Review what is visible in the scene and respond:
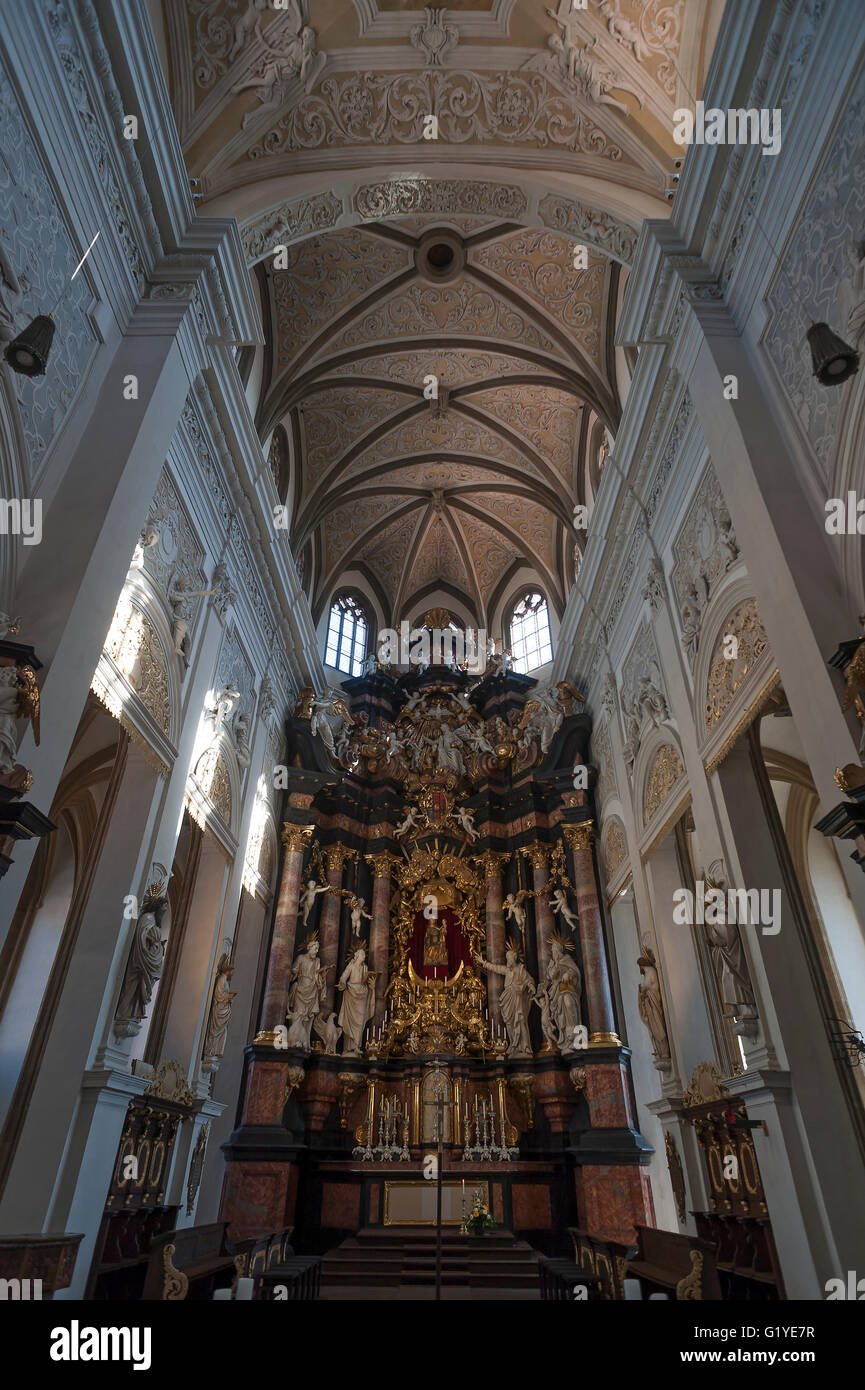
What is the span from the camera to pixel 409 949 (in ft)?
52.2

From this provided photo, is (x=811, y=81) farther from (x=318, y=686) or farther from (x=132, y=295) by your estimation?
(x=318, y=686)

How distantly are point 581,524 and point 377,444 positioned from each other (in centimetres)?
494

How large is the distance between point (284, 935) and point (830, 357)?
12.3 metres

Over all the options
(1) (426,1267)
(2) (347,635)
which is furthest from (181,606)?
(2) (347,635)

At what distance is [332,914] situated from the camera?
50.8 feet

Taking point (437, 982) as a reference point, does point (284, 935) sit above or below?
above

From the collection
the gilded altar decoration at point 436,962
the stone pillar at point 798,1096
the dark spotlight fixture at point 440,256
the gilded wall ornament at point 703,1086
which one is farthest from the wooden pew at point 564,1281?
the dark spotlight fixture at point 440,256

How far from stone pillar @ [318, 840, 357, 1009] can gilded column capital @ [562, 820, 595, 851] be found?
4.73 metres

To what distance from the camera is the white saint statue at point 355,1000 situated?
14203mm

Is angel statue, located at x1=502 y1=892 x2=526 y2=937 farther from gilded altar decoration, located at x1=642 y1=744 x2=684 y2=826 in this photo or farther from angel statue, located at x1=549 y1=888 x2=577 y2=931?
gilded altar decoration, located at x1=642 y1=744 x2=684 y2=826

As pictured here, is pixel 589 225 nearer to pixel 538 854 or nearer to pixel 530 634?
pixel 530 634

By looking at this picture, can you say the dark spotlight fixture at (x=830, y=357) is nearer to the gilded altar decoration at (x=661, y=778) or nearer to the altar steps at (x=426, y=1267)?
the gilded altar decoration at (x=661, y=778)

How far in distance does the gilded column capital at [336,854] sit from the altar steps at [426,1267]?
21.9 feet

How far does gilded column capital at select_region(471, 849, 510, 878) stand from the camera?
54.3 feet
